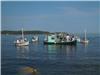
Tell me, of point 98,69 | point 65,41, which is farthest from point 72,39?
point 98,69

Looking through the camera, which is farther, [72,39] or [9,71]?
[72,39]

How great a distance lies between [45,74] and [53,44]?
28.4 metres

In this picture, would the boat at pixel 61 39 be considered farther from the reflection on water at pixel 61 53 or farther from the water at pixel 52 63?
the water at pixel 52 63

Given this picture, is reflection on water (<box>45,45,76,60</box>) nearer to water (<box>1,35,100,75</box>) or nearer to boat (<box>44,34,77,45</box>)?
water (<box>1,35,100,75</box>)

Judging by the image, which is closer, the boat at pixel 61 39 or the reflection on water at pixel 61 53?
the reflection on water at pixel 61 53

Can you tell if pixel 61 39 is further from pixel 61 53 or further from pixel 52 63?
pixel 52 63

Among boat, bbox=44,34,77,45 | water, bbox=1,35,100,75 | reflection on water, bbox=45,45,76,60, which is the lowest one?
water, bbox=1,35,100,75

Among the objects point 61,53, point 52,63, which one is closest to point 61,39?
point 61,53

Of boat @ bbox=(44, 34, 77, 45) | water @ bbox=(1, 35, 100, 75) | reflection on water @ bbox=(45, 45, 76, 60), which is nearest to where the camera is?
water @ bbox=(1, 35, 100, 75)

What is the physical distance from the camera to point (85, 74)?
14.4 meters

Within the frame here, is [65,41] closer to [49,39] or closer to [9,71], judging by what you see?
[49,39]

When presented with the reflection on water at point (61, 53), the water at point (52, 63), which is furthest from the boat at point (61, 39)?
the water at point (52, 63)

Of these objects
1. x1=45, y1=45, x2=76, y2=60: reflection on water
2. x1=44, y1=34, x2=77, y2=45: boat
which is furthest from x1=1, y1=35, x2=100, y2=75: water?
x1=44, y1=34, x2=77, y2=45: boat

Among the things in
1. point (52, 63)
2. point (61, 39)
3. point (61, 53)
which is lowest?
point (52, 63)
